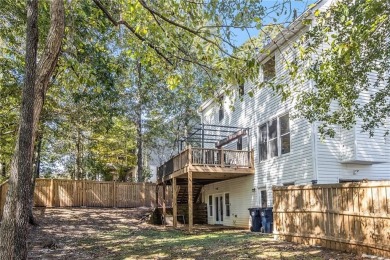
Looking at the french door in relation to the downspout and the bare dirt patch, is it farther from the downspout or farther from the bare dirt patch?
the downspout

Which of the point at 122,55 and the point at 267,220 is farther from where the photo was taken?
the point at 267,220

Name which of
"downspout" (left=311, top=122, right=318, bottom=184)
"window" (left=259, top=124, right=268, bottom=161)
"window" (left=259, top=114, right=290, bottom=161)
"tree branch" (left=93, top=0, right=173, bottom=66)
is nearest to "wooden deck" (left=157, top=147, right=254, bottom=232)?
"window" (left=259, top=124, right=268, bottom=161)

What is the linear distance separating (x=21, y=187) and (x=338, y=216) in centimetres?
677

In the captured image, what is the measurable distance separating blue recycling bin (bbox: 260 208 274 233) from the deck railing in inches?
111

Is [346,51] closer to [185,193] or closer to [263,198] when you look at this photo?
[263,198]

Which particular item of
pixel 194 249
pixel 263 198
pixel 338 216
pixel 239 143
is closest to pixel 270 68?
pixel 239 143

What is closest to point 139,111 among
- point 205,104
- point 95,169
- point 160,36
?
point 205,104

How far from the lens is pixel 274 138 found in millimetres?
14539

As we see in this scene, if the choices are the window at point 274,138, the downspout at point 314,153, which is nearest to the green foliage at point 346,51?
the downspout at point 314,153

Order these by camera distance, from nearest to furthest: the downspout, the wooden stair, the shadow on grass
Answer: the shadow on grass
the downspout
the wooden stair

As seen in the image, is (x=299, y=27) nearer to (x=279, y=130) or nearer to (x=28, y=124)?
(x=279, y=130)

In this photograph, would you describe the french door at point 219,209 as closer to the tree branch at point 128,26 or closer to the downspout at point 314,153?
the downspout at point 314,153

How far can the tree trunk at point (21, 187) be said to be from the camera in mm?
5473

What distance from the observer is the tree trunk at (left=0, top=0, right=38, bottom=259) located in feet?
18.0
